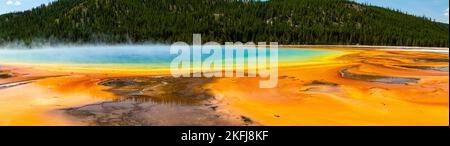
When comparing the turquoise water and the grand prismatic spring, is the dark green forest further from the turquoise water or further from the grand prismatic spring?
the grand prismatic spring

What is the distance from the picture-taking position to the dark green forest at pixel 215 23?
104 m

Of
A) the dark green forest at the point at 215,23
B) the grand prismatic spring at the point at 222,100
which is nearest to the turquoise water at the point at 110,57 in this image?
the grand prismatic spring at the point at 222,100

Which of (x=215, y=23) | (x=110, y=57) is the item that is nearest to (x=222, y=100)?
(x=110, y=57)

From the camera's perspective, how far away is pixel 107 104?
12.0 meters

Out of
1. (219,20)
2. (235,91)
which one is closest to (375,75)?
(235,91)

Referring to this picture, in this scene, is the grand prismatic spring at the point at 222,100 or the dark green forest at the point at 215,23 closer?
the grand prismatic spring at the point at 222,100

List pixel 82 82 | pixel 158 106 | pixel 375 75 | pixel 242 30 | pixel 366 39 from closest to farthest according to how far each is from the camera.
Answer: pixel 158 106
pixel 82 82
pixel 375 75
pixel 366 39
pixel 242 30

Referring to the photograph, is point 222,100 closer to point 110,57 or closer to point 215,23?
point 110,57

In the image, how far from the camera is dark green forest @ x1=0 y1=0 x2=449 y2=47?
342 feet

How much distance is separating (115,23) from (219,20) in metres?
26.0

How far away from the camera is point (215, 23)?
122 meters

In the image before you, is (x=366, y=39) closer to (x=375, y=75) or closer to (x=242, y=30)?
(x=242, y=30)

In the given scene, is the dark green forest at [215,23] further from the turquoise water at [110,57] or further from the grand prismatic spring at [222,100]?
the grand prismatic spring at [222,100]
